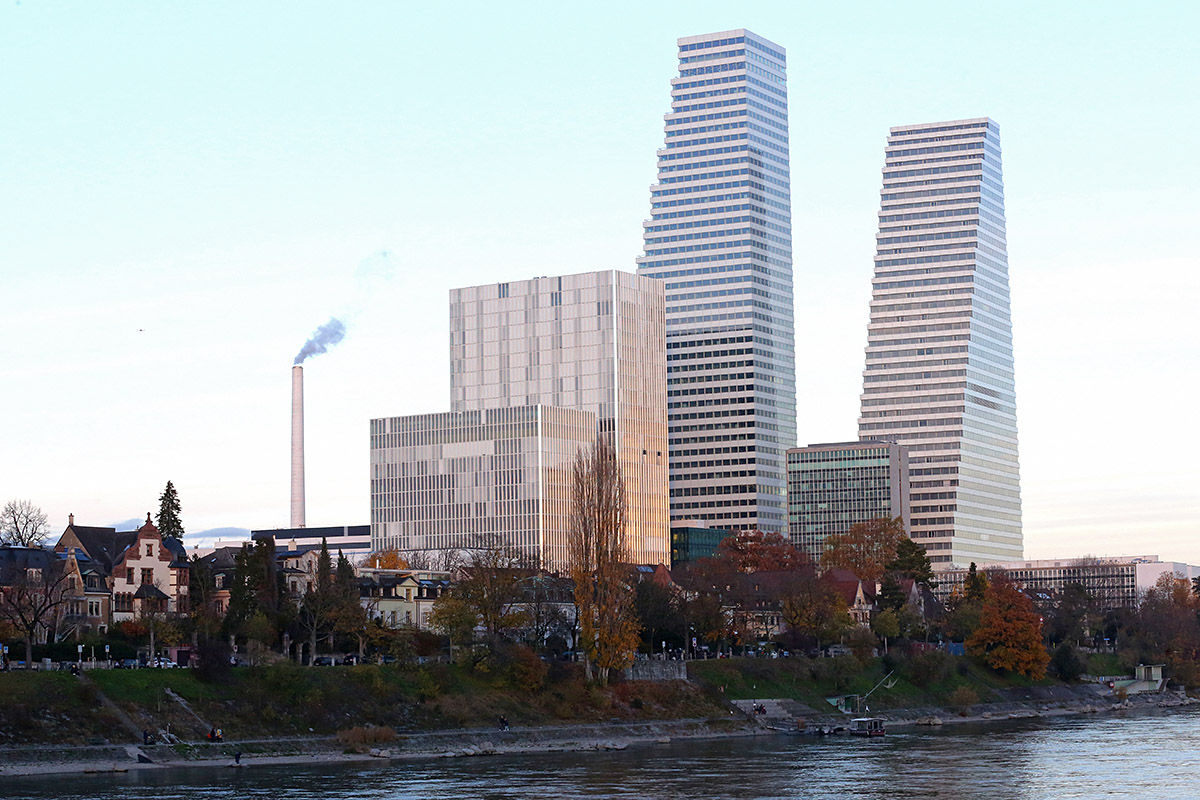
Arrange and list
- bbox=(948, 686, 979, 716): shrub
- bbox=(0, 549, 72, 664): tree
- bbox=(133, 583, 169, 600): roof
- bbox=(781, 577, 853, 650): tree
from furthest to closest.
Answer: bbox=(781, 577, 853, 650): tree → bbox=(948, 686, 979, 716): shrub → bbox=(133, 583, 169, 600): roof → bbox=(0, 549, 72, 664): tree

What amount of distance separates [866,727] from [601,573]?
25457 mm

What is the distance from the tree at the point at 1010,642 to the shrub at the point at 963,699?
15.3m

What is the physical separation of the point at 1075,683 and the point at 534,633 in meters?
72.5

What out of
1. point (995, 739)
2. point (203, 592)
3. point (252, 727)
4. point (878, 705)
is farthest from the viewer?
point (878, 705)

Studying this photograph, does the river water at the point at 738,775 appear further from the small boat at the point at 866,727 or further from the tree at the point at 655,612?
the tree at the point at 655,612

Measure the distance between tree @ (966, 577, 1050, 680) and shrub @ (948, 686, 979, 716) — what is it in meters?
15.3

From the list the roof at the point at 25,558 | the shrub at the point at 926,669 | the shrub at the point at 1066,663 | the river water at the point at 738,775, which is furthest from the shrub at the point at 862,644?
the roof at the point at 25,558

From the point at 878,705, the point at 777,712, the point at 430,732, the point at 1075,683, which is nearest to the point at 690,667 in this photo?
the point at 777,712

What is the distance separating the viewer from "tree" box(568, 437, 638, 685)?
136 metres

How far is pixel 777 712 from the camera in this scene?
147 metres

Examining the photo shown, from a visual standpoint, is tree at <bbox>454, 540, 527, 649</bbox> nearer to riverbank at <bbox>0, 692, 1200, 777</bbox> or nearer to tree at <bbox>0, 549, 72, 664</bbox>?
riverbank at <bbox>0, 692, 1200, 777</bbox>

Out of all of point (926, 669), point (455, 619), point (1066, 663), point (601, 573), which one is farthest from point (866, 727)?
point (1066, 663)

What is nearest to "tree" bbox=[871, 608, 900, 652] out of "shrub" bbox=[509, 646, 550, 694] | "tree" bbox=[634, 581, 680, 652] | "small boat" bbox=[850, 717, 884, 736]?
"tree" bbox=[634, 581, 680, 652]

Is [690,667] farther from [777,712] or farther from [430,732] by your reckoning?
[430,732]
